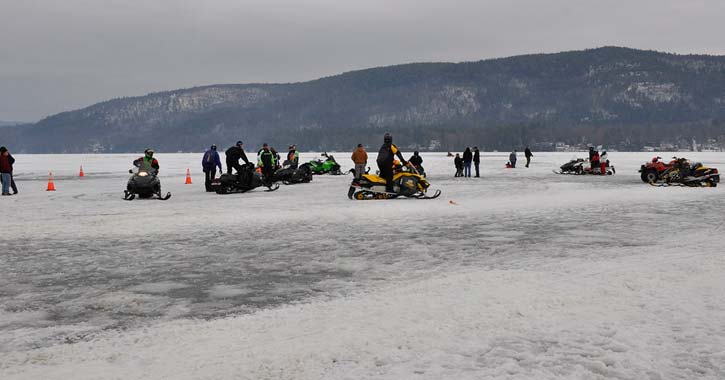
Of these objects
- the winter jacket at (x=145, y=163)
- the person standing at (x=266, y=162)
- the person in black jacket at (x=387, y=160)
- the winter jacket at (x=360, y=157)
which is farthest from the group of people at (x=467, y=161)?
the winter jacket at (x=145, y=163)

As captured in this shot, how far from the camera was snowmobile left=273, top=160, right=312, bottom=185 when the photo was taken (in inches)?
1020

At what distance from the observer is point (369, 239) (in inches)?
380

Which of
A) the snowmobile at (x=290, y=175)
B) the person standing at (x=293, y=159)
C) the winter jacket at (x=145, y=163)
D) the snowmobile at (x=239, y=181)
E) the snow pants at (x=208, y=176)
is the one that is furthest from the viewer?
the person standing at (x=293, y=159)

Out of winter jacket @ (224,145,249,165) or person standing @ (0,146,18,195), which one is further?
winter jacket @ (224,145,249,165)

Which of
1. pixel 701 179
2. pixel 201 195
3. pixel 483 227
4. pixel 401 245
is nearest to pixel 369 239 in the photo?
pixel 401 245

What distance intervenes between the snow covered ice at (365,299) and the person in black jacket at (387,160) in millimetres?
5209

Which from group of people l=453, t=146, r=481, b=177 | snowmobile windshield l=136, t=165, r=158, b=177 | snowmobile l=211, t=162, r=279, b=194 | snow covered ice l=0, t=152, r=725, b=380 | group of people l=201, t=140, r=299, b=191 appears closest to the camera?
snow covered ice l=0, t=152, r=725, b=380

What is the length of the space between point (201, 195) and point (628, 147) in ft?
573

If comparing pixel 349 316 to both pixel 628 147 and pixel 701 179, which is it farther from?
pixel 628 147

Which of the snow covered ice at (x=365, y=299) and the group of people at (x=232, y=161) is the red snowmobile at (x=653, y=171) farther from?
the group of people at (x=232, y=161)

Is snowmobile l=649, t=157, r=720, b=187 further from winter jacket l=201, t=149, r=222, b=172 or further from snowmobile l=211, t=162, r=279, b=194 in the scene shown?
winter jacket l=201, t=149, r=222, b=172

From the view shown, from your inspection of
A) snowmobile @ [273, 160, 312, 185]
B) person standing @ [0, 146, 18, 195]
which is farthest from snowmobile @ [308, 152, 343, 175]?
person standing @ [0, 146, 18, 195]

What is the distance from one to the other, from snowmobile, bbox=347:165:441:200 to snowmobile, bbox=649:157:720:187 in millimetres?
10441

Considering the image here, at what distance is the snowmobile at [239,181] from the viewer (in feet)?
66.6
